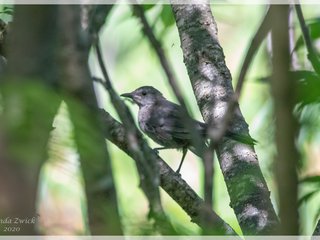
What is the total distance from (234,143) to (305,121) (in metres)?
1.50

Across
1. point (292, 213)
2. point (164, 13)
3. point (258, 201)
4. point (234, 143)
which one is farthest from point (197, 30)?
point (292, 213)

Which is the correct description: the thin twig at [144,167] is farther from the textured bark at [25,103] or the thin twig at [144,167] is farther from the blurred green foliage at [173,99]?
the textured bark at [25,103]

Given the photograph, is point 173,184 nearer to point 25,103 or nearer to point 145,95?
point 25,103

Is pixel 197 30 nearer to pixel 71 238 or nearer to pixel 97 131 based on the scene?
pixel 71 238

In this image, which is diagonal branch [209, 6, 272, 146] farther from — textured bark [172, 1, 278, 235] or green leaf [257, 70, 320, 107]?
textured bark [172, 1, 278, 235]

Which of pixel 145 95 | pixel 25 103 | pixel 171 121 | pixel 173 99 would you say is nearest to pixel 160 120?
pixel 171 121

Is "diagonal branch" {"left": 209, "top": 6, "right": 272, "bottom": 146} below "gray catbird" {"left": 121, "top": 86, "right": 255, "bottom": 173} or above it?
below

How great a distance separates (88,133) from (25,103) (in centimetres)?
14

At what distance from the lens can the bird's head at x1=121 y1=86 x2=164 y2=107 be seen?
6.15m

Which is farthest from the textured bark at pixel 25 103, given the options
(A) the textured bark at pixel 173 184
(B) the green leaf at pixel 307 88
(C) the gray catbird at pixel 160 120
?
(C) the gray catbird at pixel 160 120

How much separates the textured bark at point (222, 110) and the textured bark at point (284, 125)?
1530 mm

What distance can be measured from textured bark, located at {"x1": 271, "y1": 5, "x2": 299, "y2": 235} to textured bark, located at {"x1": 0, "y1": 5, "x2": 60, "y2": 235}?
34cm

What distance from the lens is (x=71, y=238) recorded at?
165 centimetres

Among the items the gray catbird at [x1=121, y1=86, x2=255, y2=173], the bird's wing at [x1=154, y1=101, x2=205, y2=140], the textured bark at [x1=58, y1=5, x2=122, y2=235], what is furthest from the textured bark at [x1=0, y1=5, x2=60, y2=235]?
the bird's wing at [x1=154, y1=101, x2=205, y2=140]
